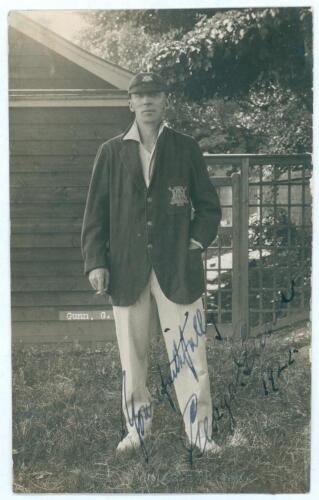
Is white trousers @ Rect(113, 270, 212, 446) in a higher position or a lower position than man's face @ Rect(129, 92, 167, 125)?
lower

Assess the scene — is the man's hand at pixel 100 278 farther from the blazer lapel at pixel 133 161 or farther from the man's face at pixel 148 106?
the man's face at pixel 148 106

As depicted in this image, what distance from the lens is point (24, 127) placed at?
11.0ft

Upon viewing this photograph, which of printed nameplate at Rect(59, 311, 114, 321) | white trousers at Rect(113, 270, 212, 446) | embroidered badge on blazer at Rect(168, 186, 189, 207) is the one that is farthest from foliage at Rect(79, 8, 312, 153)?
printed nameplate at Rect(59, 311, 114, 321)

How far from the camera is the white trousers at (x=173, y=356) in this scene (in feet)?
9.89

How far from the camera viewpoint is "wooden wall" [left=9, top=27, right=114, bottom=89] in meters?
3.14

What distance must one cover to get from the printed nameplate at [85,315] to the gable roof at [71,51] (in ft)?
5.09

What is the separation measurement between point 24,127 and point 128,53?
80 centimetres

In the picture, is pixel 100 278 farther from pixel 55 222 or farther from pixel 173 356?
pixel 55 222

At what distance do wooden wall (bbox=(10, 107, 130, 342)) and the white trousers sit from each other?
0.87 metres

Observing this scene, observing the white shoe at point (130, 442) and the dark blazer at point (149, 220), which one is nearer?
the dark blazer at point (149, 220)

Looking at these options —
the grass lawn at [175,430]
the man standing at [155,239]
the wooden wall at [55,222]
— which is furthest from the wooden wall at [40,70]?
the grass lawn at [175,430]

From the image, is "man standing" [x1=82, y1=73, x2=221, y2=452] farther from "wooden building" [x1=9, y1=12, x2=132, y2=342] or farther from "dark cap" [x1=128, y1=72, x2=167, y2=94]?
"wooden building" [x1=9, y1=12, x2=132, y2=342]

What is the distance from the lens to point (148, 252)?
299 centimetres

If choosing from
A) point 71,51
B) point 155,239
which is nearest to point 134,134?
point 155,239
